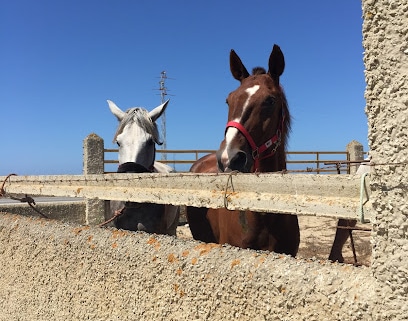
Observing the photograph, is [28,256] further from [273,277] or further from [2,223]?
[273,277]

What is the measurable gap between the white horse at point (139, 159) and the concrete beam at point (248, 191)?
4.32 ft

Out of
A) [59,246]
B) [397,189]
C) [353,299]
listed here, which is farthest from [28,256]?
[397,189]

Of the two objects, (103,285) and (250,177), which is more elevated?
(250,177)

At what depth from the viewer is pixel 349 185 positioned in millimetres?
1078

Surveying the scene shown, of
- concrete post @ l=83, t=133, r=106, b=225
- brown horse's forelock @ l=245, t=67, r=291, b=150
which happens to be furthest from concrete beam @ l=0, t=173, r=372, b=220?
concrete post @ l=83, t=133, r=106, b=225

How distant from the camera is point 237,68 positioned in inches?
129

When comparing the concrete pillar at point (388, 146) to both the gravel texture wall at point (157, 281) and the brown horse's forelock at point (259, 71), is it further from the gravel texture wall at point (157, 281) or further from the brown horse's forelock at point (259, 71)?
the brown horse's forelock at point (259, 71)

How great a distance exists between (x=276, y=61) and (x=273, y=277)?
224cm

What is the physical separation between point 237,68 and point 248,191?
2.11m

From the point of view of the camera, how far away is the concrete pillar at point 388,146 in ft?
2.97

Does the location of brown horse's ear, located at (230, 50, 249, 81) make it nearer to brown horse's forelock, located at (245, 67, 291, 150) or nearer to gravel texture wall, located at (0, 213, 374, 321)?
brown horse's forelock, located at (245, 67, 291, 150)

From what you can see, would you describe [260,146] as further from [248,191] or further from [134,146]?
[134,146]

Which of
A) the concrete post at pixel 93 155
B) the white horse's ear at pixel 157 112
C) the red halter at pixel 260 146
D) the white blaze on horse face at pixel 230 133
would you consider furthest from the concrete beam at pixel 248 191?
the concrete post at pixel 93 155

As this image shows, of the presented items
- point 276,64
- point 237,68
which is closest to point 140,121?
point 237,68
